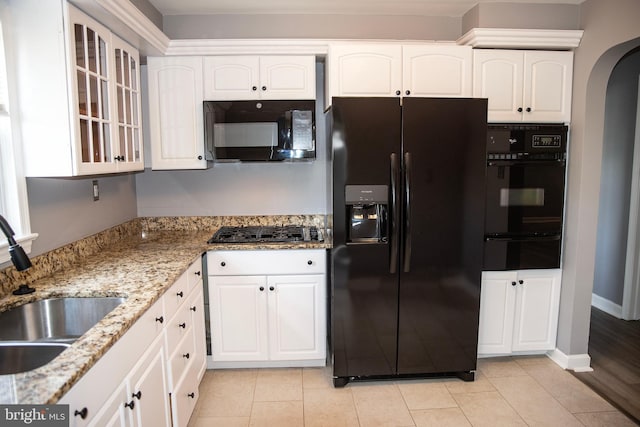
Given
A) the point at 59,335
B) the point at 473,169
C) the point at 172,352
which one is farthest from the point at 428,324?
the point at 59,335

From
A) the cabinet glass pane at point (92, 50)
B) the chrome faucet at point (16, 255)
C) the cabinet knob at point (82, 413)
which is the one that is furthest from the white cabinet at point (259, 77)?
the cabinet knob at point (82, 413)

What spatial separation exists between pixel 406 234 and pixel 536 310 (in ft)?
3.92

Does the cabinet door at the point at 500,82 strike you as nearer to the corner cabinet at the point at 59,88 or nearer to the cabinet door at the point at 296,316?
the cabinet door at the point at 296,316

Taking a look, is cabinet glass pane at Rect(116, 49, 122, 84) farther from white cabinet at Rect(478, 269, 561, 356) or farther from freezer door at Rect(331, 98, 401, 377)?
white cabinet at Rect(478, 269, 561, 356)

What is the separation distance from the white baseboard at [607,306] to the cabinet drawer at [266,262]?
2.76 meters

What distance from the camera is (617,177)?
12.3ft

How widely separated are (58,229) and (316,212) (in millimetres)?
1766

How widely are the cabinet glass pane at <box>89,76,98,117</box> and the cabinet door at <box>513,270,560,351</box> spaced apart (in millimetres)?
2743

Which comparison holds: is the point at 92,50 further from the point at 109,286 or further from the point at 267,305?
the point at 267,305

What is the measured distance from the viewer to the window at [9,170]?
176 centimetres

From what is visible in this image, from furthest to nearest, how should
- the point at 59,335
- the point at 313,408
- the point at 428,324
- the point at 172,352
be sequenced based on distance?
the point at 428,324 < the point at 313,408 < the point at 172,352 < the point at 59,335

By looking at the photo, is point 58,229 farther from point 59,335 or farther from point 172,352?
point 172,352

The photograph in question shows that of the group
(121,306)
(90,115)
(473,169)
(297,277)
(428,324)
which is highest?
(90,115)

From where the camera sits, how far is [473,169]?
8.44 ft
